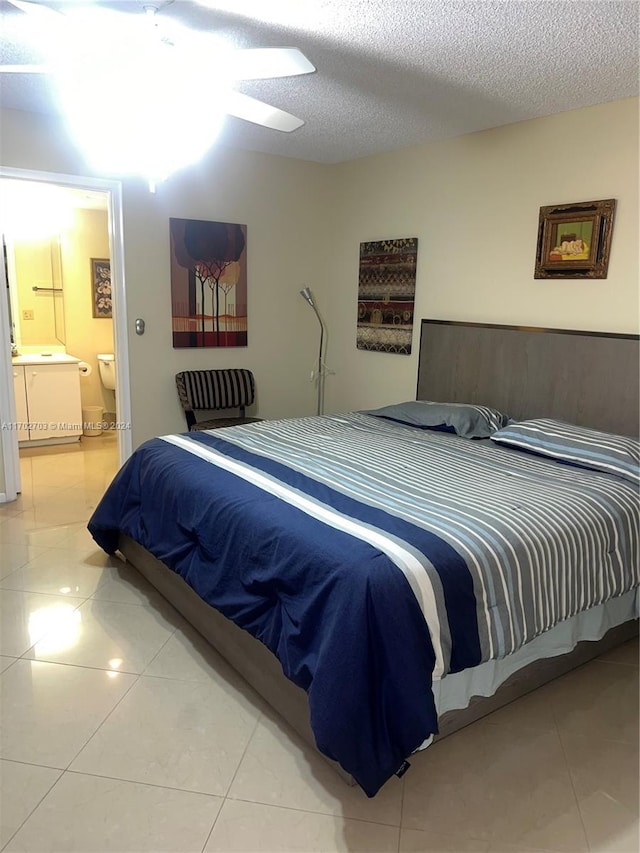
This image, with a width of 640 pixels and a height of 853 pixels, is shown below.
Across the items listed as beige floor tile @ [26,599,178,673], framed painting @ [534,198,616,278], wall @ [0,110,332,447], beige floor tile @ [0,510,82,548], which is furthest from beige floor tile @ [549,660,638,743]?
wall @ [0,110,332,447]

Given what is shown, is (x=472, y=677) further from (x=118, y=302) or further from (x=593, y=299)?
(x=118, y=302)

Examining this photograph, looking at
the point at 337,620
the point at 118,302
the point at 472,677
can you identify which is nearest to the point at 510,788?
the point at 472,677

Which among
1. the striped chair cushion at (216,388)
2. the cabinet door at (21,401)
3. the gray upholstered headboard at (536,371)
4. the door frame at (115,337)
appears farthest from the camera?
the cabinet door at (21,401)

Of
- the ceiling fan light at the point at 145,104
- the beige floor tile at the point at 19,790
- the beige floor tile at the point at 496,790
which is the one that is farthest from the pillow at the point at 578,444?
the beige floor tile at the point at 19,790

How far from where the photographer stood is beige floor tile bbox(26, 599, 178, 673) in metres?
2.42

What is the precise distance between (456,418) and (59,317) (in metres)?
4.30

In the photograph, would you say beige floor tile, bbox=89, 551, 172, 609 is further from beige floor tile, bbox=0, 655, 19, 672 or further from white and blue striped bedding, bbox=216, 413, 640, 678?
white and blue striped bedding, bbox=216, 413, 640, 678

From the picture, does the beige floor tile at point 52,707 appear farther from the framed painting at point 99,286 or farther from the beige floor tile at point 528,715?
the framed painting at point 99,286

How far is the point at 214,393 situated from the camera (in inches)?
177

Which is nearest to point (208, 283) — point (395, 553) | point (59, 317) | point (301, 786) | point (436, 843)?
point (59, 317)

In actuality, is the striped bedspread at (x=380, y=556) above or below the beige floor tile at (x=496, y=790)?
above

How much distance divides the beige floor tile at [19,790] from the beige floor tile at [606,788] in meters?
1.59

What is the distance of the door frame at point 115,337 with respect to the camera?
3.76 m

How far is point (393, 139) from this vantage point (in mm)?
3955
